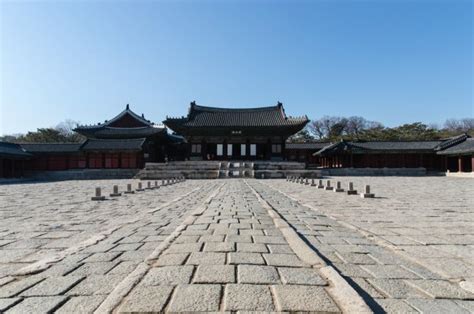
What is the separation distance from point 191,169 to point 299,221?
23.2 metres

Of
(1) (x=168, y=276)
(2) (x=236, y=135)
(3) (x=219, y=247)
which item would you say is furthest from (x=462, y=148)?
(1) (x=168, y=276)

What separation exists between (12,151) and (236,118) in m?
25.1

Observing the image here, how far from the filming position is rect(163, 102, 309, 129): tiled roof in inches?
1305

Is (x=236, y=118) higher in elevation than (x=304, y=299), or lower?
higher

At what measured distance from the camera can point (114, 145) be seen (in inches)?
1304

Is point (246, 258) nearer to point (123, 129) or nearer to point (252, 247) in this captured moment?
point (252, 247)

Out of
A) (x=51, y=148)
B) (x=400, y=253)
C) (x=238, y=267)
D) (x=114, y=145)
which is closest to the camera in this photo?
(x=238, y=267)

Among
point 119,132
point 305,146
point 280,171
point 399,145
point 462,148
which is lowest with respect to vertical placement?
point 280,171

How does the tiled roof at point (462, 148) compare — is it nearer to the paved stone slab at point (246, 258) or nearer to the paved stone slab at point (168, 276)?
the paved stone slab at point (246, 258)

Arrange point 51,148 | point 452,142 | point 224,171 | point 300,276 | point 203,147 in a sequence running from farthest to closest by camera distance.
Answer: point 51,148 < point 203,147 < point 452,142 < point 224,171 < point 300,276

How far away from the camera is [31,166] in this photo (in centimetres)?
3444

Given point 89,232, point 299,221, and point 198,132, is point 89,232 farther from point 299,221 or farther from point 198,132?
point 198,132

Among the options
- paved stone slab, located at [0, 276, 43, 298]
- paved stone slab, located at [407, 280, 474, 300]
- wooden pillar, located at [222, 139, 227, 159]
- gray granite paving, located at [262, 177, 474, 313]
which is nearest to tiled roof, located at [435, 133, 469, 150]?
wooden pillar, located at [222, 139, 227, 159]

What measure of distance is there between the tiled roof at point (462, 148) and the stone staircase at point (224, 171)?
16774mm
